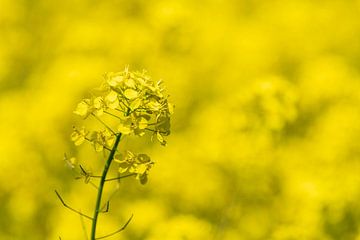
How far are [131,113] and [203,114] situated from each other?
4.55 feet

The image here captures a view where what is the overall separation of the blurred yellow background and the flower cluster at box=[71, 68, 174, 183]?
0.70m

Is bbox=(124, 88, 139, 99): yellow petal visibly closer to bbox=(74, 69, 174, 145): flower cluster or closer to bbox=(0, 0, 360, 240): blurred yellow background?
bbox=(74, 69, 174, 145): flower cluster

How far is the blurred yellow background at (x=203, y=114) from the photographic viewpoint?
9.08 ft

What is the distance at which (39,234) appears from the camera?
9.19 feet

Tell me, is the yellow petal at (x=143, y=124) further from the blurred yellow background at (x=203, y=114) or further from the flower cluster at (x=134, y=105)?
the blurred yellow background at (x=203, y=114)

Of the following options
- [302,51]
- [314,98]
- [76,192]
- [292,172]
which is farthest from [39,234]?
[302,51]

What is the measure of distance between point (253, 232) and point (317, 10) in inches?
55.1

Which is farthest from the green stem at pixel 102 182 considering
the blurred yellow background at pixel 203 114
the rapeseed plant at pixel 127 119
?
the blurred yellow background at pixel 203 114

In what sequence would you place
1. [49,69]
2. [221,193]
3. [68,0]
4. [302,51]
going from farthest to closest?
[68,0]
[302,51]
[49,69]
[221,193]

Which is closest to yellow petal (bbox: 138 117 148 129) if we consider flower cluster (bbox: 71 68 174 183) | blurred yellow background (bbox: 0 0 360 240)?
flower cluster (bbox: 71 68 174 183)

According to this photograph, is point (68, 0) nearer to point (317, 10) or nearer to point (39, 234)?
point (317, 10)

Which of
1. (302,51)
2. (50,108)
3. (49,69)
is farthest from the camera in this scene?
(302,51)

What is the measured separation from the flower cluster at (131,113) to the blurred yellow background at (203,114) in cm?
70

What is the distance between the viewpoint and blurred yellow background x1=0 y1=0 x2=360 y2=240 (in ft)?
9.08
